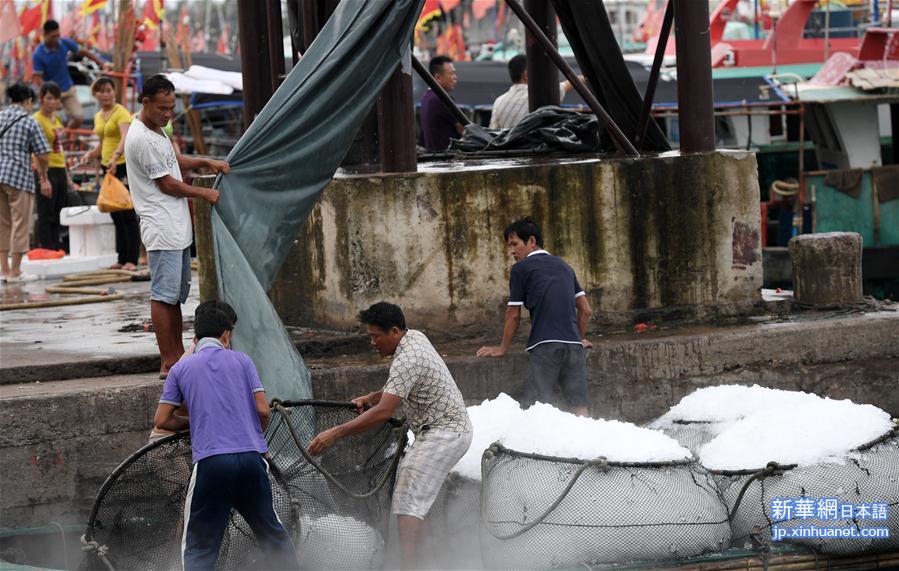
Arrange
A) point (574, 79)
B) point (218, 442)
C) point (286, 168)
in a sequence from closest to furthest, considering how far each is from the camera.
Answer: point (218, 442), point (286, 168), point (574, 79)

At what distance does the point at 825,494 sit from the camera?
618 cm

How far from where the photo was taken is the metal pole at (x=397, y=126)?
28.1 ft

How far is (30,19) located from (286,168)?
84.3 feet

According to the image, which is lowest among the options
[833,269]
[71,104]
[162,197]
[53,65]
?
[833,269]

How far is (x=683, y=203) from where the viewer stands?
28.8 ft

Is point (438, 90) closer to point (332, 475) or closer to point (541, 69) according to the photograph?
point (541, 69)

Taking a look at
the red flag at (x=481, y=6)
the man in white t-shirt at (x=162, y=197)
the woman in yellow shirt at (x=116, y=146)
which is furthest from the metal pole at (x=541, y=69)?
the red flag at (x=481, y=6)

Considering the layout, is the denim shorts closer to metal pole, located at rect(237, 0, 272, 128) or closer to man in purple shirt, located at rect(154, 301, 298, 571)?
man in purple shirt, located at rect(154, 301, 298, 571)

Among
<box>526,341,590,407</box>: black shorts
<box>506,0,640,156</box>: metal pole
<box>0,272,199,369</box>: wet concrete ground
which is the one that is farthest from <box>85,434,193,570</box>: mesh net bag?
<box>506,0,640,156</box>: metal pole

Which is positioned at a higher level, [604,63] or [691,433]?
[604,63]

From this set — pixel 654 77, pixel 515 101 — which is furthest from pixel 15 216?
pixel 654 77

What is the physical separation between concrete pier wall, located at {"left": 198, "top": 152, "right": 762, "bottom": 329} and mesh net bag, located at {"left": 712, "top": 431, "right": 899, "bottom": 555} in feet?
8.57

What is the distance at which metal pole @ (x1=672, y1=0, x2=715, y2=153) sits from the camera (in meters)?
9.15

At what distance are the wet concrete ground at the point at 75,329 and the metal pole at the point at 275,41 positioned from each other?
1990mm
